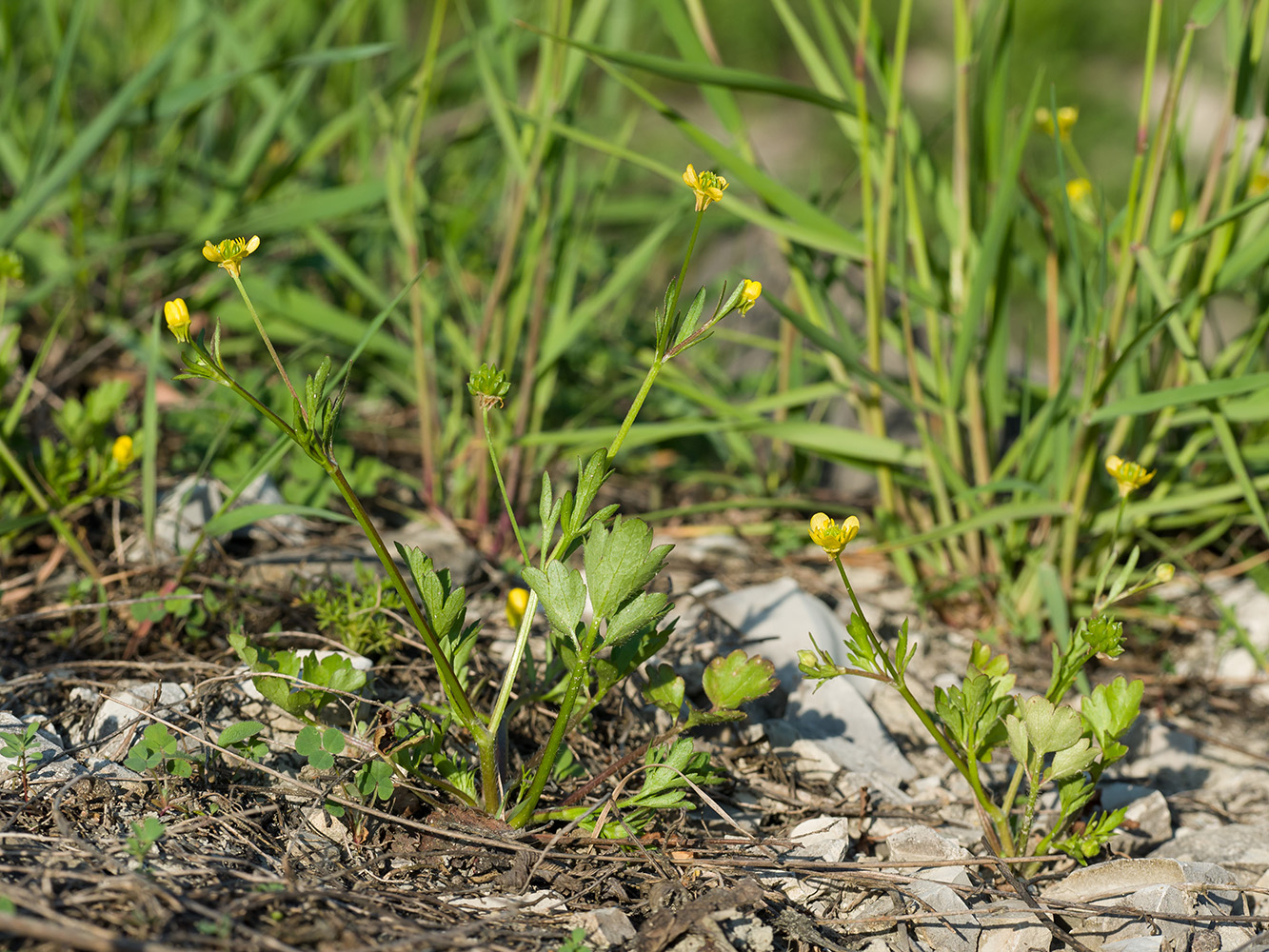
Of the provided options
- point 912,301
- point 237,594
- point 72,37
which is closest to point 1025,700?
point 912,301

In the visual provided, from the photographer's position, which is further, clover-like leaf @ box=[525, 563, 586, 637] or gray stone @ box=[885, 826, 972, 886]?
gray stone @ box=[885, 826, 972, 886]

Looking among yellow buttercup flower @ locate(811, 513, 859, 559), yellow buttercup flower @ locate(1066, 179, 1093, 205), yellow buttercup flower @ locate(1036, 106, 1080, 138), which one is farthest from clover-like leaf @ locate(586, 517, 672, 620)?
yellow buttercup flower @ locate(1066, 179, 1093, 205)

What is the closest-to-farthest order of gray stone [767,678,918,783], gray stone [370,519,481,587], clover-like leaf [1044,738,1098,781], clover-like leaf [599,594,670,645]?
clover-like leaf [599,594,670,645], clover-like leaf [1044,738,1098,781], gray stone [767,678,918,783], gray stone [370,519,481,587]

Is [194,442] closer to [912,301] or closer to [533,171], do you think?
[533,171]

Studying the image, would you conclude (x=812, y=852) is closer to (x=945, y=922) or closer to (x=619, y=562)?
(x=945, y=922)

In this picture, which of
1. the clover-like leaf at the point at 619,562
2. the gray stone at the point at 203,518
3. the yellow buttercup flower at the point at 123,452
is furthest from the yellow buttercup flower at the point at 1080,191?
the yellow buttercup flower at the point at 123,452

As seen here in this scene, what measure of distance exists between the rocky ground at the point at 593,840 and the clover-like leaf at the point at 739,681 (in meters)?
A: 0.16

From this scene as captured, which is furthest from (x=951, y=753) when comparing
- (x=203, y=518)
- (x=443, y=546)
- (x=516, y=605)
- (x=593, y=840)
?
(x=203, y=518)

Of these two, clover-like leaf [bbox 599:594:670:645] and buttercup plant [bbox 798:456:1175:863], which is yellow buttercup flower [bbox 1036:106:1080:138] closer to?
buttercup plant [bbox 798:456:1175:863]

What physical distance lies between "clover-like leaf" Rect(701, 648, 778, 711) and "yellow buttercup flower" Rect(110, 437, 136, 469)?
96cm

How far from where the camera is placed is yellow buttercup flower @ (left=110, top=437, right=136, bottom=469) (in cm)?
157

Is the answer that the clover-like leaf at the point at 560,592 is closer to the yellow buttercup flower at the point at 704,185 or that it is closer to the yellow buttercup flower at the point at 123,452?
the yellow buttercup flower at the point at 704,185

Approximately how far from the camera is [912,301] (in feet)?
5.93

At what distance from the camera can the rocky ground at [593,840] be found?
1.00 meters
